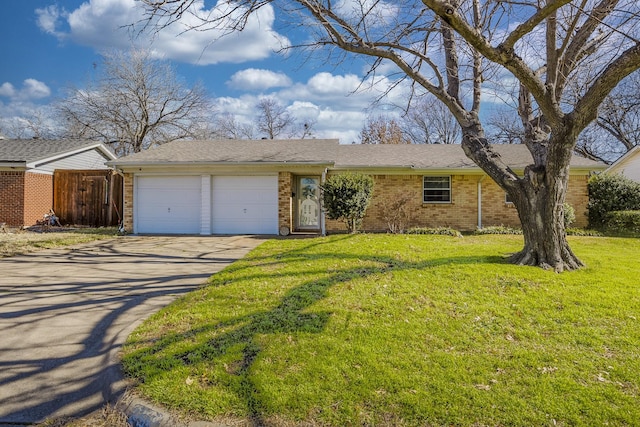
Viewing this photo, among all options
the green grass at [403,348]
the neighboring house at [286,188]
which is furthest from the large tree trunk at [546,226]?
the neighboring house at [286,188]

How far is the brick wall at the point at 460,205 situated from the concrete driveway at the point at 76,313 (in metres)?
6.59

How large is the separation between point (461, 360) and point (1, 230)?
1643 centimetres

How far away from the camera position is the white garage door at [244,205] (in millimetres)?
12562

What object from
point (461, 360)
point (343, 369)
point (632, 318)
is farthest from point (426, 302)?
point (632, 318)

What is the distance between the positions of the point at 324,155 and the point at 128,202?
24.8 ft

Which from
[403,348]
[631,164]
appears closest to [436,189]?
[403,348]

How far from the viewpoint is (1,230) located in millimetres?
12984

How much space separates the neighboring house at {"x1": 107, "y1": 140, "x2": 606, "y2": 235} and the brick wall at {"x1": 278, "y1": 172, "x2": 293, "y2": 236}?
0.12ft

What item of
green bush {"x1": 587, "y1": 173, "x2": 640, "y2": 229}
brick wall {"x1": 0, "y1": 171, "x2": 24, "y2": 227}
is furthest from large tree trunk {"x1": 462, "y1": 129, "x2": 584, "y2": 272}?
brick wall {"x1": 0, "y1": 171, "x2": 24, "y2": 227}

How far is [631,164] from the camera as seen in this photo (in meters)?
18.0

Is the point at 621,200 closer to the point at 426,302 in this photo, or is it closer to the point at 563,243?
the point at 563,243

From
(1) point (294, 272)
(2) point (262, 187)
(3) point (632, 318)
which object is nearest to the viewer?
(3) point (632, 318)

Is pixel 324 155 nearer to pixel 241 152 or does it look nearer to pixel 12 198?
pixel 241 152

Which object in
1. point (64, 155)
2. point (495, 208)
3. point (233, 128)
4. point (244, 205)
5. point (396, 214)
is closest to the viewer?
→ point (396, 214)
